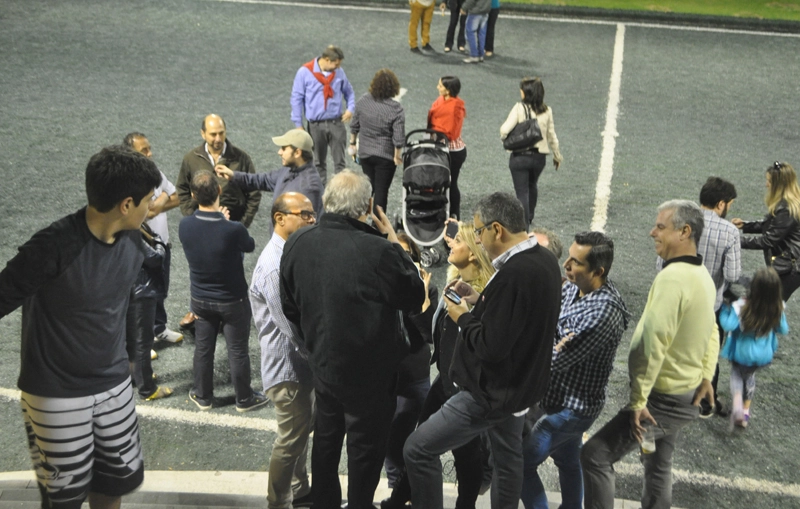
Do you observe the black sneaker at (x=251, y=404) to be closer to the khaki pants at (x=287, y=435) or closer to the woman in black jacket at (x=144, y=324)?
the woman in black jacket at (x=144, y=324)

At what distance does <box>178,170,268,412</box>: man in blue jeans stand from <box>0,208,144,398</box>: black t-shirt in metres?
1.79

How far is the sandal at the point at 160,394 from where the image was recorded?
5934mm

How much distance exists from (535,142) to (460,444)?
16.2ft

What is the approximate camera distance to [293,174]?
6516 millimetres

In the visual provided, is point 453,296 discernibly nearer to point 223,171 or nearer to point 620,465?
point 620,465

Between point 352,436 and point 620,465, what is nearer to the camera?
point 352,436

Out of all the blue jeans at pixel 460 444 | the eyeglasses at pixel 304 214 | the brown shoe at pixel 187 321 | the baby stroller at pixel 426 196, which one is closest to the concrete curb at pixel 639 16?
the baby stroller at pixel 426 196

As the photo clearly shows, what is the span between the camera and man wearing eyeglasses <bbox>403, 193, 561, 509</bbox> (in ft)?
12.0

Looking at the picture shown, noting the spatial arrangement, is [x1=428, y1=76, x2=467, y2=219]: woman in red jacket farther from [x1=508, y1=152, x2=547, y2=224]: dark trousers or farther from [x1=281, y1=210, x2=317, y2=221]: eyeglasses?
[x1=281, y1=210, x2=317, y2=221]: eyeglasses

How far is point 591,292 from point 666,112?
972 centimetres

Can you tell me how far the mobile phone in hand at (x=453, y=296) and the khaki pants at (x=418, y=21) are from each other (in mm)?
12105

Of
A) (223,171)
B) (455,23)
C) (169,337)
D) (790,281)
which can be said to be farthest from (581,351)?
(455,23)

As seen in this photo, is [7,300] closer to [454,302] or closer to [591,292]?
[454,302]

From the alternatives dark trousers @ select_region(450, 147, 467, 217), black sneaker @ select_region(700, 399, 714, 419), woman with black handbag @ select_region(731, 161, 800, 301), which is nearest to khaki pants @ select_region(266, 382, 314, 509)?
black sneaker @ select_region(700, 399, 714, 419)
